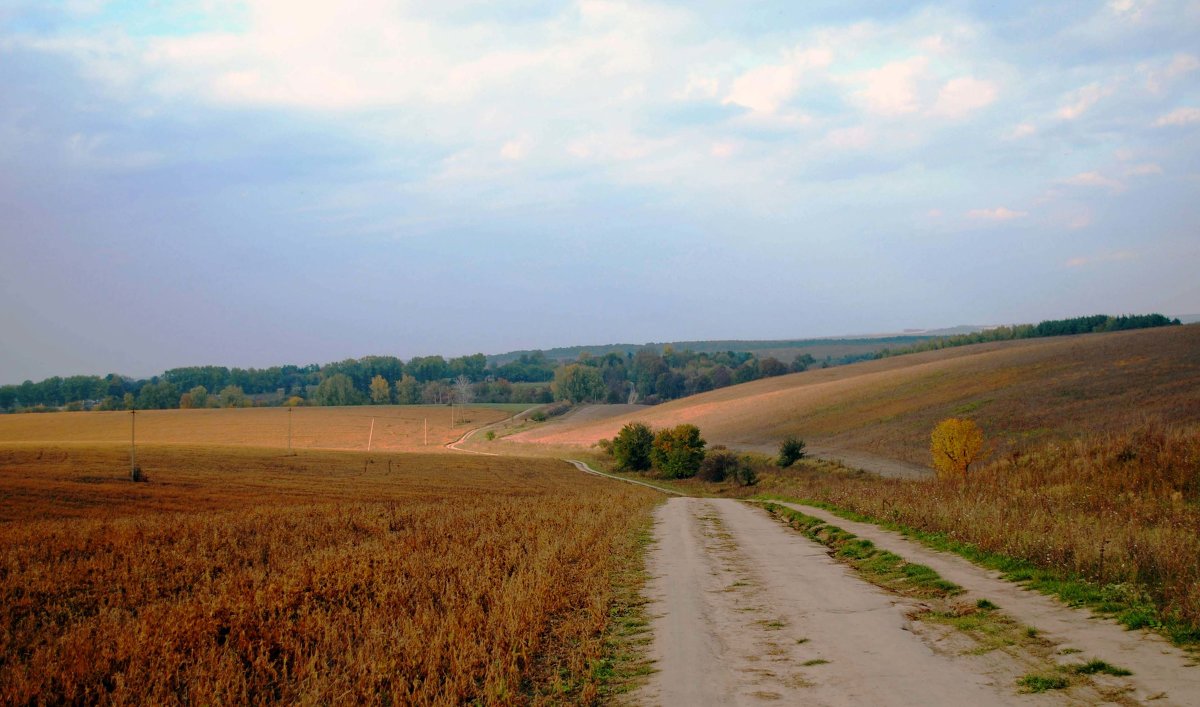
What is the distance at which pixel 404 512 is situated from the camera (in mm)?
26594

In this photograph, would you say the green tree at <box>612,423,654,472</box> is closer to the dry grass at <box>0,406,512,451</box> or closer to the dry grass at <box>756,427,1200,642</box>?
the dry grass at <box>0,406,512,451</box>

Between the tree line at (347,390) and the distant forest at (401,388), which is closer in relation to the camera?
the distant forest at (401,388)

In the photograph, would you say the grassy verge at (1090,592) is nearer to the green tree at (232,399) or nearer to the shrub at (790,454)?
the shrub at (790,454)

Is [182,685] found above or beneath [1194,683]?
beneath

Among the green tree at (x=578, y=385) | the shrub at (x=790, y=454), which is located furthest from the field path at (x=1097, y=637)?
the green tree at (x=578, y=385)

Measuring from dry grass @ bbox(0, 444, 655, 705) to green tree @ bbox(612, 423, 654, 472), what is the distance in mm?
46151

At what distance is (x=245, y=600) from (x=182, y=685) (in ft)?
9.75

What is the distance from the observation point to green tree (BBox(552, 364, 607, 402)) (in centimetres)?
17512

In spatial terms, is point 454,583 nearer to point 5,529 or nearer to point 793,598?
point 793,598

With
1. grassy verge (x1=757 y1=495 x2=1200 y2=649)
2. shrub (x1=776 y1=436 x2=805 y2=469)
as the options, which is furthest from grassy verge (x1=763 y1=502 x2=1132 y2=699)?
shrub (x1=776 y1=436 x2=805 y2=469)

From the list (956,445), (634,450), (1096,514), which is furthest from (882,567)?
(634,450)

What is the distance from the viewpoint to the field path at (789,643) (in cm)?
695

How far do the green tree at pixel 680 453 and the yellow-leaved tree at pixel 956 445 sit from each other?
77.6 feet

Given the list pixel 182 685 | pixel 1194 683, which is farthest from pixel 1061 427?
pixel 182 685
